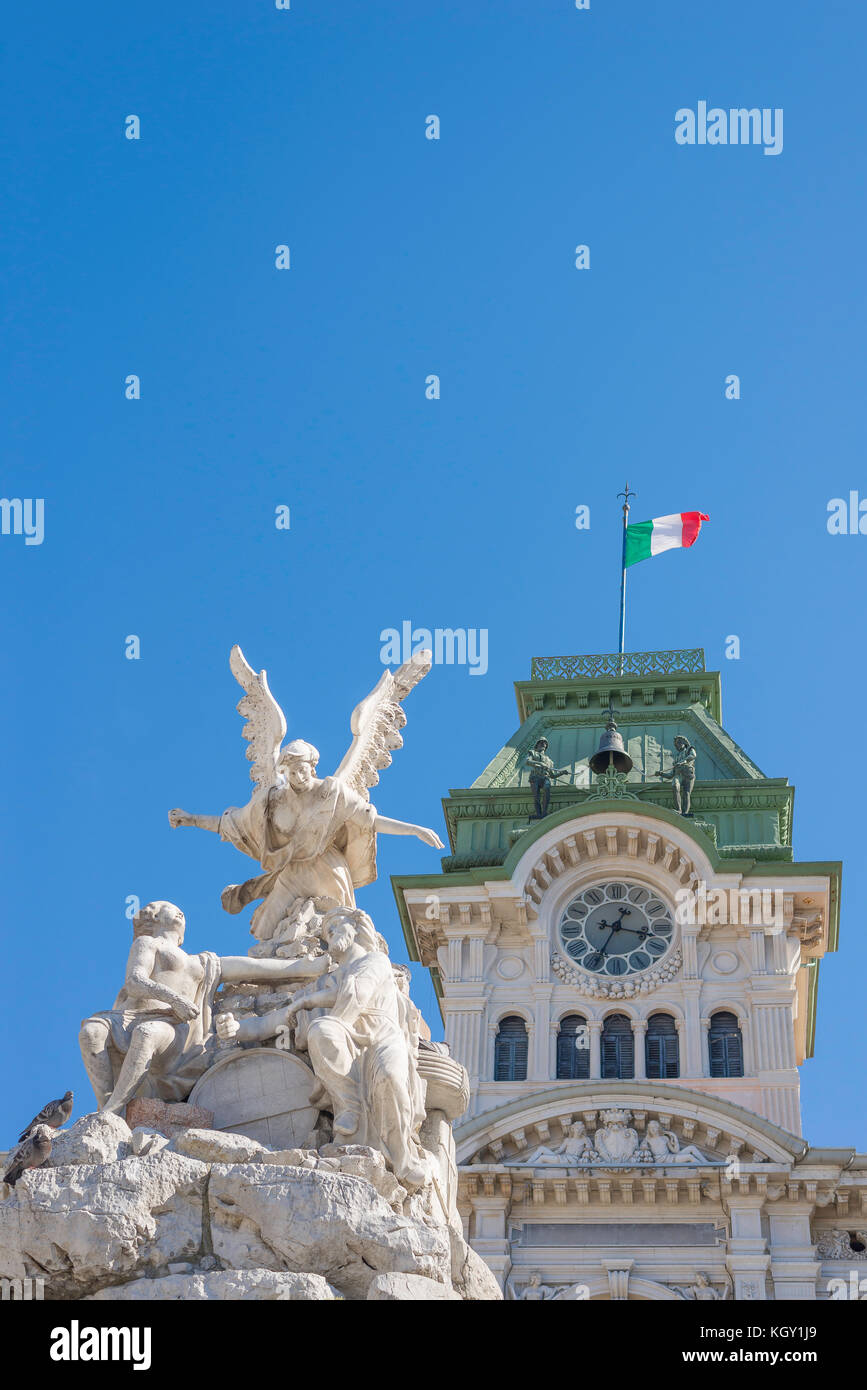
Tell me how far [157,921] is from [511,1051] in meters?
28.7

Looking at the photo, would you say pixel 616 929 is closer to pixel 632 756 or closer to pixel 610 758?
pixel 610 758

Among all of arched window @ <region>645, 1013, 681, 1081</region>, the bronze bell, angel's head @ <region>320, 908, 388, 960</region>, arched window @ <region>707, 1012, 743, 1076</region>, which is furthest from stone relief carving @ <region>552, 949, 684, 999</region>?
angel's head @ <region>320, 908, 388, 960</region>

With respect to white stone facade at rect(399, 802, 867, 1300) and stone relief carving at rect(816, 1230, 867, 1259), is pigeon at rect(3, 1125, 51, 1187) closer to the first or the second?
white stone facade at rect(399, 802, 867, 1300)

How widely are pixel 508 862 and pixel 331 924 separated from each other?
2886cm

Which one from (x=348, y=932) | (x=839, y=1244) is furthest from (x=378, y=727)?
(x=839, y=1244)

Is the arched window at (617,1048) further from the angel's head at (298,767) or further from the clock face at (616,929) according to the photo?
the angel's head at (298,767)

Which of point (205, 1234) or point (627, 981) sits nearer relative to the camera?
point (205, 1234)

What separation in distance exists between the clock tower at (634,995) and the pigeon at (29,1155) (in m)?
21.6

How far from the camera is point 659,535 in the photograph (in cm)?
5141

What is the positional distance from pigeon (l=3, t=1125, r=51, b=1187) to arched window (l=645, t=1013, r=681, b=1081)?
30074 millimetres

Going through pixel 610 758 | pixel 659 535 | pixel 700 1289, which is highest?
pixel 659 535

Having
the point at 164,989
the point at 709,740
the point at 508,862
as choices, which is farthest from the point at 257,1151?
the point at 709,740

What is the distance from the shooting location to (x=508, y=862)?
4066 centimetres

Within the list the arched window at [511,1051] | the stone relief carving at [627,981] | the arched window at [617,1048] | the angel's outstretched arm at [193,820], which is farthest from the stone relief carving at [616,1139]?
the angel's outstretched arm at [193,820]
